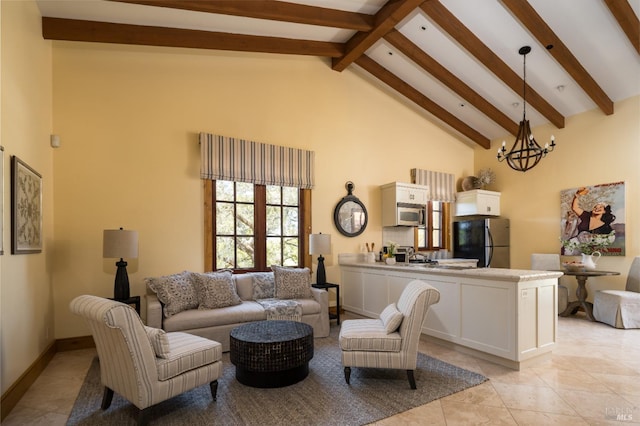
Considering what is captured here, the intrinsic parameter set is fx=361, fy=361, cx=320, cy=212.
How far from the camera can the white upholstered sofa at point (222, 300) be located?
12.8ft

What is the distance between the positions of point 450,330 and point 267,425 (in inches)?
94.3

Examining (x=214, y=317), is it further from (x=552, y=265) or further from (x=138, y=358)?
(x=552, y=265)

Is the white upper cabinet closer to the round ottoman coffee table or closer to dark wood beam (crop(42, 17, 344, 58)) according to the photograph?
dark wood beam (crop(42, 17, 344, 58))

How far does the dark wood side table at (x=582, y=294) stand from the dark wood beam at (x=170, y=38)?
5.04 metres

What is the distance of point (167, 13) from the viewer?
4180mm

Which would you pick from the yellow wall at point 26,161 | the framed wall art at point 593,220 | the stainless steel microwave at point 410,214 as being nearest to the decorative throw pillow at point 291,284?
the stainless steel microwave at point 410,214

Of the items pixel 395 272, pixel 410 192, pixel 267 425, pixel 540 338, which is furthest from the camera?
pixel 410 192

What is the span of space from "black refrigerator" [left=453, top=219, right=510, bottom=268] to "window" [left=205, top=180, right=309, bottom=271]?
11.1ft

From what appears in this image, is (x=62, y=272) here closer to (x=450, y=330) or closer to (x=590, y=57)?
(x=450, y=330)

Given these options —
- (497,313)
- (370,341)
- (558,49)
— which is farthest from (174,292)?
(558,49)

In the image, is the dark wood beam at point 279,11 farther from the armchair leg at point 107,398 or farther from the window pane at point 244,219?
the armchair leg at point 107,398

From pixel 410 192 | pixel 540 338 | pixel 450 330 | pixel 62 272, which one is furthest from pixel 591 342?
pixel 62 272

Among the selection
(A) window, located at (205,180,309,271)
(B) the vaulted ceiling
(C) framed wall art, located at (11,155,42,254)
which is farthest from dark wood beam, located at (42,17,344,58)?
(A) window, located at (205,180,309,271)

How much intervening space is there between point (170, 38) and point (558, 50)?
16.6ft
